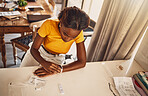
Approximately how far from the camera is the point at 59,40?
4.27 feet

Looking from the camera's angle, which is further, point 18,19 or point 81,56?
point 18,19

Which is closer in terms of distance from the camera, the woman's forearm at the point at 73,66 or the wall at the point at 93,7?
the woman's forearm at the point at 73,66

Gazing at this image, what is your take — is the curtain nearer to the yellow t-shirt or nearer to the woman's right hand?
the yellow t-shirt

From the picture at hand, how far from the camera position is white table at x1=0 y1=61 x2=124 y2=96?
97 centimetres

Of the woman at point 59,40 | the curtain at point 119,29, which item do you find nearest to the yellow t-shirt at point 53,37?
the woman at point 59,40

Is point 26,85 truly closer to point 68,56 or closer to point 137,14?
point 68,56

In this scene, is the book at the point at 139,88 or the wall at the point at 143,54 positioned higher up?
the wall at the point at 143,54

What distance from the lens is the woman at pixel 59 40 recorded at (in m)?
1.05

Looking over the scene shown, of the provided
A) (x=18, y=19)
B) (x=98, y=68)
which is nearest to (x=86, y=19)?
(x=98, y=68)

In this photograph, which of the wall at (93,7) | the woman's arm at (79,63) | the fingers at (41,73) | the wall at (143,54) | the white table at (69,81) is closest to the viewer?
the white table at (69,81)

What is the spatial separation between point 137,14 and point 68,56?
78 cm

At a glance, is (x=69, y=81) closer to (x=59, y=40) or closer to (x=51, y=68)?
(x=51, y=68)

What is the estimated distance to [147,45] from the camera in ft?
4.45

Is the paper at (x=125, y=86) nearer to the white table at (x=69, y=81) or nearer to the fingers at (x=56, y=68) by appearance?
the white table at (x=69, y=81)
